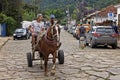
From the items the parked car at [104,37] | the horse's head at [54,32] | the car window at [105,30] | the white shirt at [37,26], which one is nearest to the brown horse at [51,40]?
the horse's head at [54,32]

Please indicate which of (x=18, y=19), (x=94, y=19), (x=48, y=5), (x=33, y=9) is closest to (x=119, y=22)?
(x=18, y=19)

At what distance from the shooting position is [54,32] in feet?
37.1

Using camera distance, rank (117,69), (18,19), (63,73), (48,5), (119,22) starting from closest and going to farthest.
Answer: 1. (63,73)
2. (117,69)
3. (119,22)
4. (18,19)
5. (48,5)

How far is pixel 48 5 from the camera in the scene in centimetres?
11012

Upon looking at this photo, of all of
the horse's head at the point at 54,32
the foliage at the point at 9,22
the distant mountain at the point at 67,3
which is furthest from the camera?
the distant mountain at the point at 67,3

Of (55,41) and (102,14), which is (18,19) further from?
(55,41)

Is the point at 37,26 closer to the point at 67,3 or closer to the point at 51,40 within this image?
the point at 51,40

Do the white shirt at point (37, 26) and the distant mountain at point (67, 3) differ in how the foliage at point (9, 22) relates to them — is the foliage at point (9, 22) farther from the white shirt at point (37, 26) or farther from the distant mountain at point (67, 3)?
the white shirt at point (37, 26)

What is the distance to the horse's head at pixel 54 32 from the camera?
1120 cm

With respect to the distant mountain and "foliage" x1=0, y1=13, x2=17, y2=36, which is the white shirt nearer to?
"foliage" x1=0, y1=13, x2=17, y2=36

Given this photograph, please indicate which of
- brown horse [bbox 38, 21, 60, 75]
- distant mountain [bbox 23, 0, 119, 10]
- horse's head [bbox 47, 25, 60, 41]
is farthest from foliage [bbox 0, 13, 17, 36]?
horse's head [bbox 47, 25, 60, 41]

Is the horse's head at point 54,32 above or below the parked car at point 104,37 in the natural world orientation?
above

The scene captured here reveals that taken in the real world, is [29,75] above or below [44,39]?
below

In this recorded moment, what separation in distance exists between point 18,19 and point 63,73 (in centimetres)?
4849
